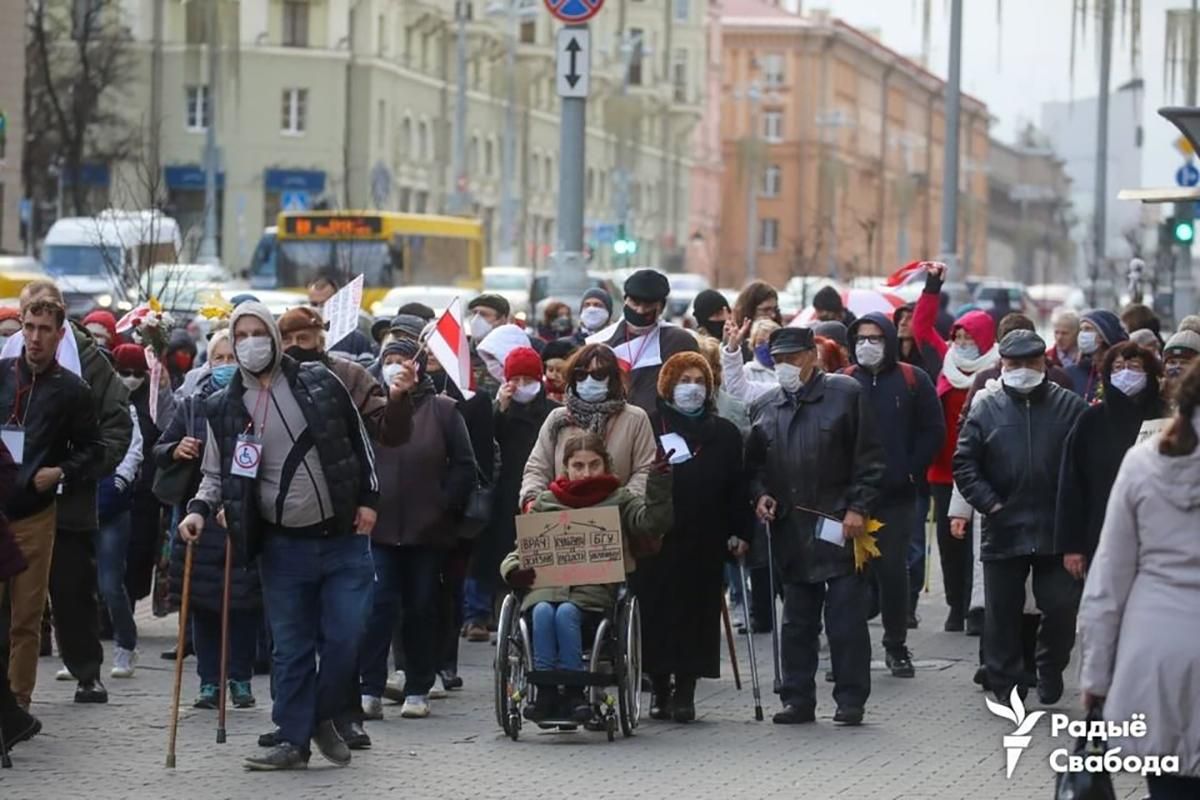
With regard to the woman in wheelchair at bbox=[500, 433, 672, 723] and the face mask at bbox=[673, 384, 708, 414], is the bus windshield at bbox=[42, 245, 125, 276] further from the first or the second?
the woman in wheelchair at bbox=[500, 433, 672, 723]

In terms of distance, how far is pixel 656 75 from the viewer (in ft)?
360

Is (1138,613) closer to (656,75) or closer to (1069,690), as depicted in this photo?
(1069,690)

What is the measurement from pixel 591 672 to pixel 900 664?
3082mm

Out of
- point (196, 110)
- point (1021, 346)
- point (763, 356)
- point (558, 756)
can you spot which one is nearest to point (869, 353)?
point (763, 356)

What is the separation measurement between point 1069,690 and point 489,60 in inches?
3074

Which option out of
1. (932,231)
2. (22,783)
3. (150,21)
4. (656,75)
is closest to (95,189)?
(150,21)

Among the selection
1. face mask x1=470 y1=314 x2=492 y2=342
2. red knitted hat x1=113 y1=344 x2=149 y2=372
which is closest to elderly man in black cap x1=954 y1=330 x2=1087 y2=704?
red knitted hat x1=113 y1=344 x2=149 y2=372

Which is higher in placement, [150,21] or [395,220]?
[150,21]

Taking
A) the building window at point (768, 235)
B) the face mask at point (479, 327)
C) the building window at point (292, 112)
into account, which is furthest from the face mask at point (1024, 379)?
the building window at point (768, 235)

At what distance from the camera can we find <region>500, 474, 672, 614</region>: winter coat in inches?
489

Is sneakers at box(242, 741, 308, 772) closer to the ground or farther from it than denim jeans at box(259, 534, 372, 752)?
closer to the ground

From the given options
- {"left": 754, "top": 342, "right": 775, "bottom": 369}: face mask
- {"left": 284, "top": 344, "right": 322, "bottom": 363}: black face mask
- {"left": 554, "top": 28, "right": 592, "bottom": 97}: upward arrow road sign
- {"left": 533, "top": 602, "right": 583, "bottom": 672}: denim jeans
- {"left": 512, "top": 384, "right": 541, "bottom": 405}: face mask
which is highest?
{"left": 554, "top": 28, "right": 592, "bottom": 97}: upward arrow road sign

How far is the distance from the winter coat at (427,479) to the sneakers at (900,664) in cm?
266

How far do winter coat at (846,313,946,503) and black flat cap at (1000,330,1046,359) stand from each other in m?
1.87
